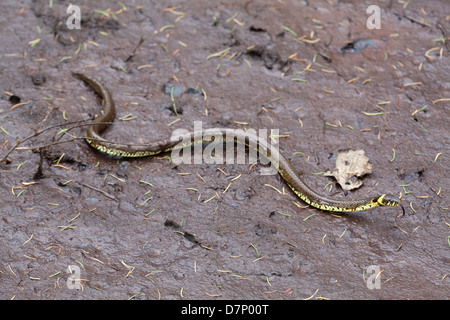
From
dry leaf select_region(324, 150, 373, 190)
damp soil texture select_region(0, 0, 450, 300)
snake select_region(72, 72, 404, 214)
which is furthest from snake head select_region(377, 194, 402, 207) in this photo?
dry leaf select_region(324, 150, 373, 190)

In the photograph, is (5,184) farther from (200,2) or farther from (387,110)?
(387,110)

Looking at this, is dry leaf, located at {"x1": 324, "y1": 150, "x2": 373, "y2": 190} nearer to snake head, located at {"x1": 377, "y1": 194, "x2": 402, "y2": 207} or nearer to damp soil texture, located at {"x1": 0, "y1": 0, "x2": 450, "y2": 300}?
damp soil texture, located at {"x1": 0, "y1": 0, "x2": 450, "y2": 300}

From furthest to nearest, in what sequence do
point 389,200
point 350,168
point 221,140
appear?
point 221,140 < point 350,168 < point 389,200

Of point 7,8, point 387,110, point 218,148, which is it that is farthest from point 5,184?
point 387,110

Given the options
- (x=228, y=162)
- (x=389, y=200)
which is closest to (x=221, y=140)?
(x=228, y=162)

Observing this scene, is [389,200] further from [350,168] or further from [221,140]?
[221,140]

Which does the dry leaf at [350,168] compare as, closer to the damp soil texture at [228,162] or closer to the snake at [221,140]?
the damp soil texture at [228,162]
